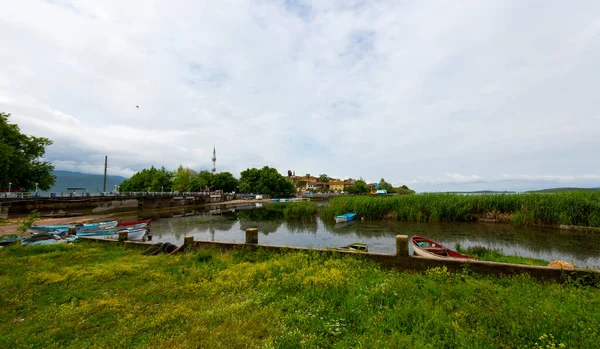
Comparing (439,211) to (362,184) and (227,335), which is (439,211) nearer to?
(227,335)

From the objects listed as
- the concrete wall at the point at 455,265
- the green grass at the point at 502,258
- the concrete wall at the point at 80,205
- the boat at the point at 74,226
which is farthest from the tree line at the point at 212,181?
the concrete wall at the point at 455,265

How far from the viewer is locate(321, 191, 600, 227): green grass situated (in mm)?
22422

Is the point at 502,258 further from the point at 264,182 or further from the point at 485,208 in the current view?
the point at 264,182

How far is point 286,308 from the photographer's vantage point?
5.71 meters

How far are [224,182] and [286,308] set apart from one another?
101 meters

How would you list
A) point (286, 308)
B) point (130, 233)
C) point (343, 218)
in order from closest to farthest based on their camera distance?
point (286, 308) → point (130, 233) → point (343, 218)

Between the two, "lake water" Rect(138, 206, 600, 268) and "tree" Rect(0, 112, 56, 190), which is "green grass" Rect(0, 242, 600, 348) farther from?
"tree" Rect(0, 112, 56, 190)

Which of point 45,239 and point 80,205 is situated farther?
point 80,205

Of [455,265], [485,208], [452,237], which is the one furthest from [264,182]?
[455,265]

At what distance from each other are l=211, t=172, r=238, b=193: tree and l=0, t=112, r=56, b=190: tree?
190ft

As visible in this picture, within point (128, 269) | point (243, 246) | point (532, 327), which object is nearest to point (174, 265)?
point (128, 269)

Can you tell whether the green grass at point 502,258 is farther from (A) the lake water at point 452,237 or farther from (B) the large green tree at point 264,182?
(B) the large green tree at point 264,182

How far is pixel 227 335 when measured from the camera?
4496 mm

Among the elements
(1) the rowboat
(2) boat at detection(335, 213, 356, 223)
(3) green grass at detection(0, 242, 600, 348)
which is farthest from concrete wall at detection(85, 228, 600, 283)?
(2) boat at detection(335, 213, 356, 223)
